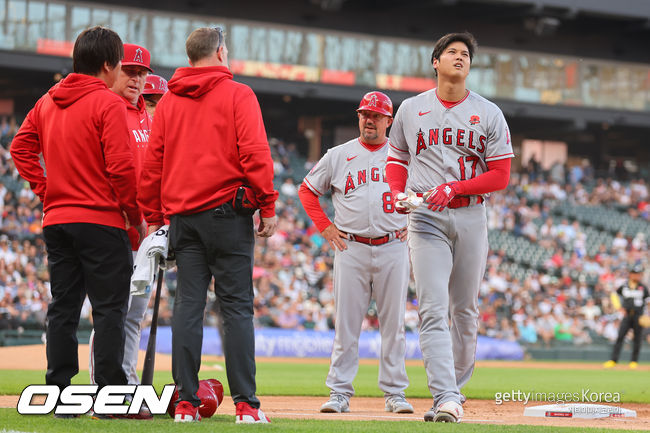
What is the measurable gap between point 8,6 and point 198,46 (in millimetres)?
20850

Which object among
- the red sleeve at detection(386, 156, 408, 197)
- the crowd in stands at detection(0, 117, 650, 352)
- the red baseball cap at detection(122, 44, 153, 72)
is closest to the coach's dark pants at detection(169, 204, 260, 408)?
the red sleeve at detection(386, 156, 408, 197)

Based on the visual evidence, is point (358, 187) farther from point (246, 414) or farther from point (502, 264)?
point (502, 264)

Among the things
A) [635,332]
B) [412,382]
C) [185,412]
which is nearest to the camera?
[185,412]

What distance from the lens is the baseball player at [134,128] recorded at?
591 centimetres

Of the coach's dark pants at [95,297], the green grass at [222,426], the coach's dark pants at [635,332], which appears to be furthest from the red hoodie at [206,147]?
the coach's dark pants at [635,332]

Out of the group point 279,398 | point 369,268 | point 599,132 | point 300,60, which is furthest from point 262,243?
point 599,132

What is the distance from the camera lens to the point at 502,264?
25969 mm

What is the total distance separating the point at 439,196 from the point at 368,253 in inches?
66.9

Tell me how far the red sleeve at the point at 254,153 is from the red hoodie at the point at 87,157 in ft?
2.19

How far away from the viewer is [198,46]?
17.0 feet

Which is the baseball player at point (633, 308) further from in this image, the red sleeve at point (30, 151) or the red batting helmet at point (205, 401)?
the red sleeve at point (30, 151)

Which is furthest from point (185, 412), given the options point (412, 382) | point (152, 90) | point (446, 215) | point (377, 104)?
point (412, 382)

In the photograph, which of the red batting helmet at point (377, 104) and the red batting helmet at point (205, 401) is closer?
the red batting helmet at point (205, 401)

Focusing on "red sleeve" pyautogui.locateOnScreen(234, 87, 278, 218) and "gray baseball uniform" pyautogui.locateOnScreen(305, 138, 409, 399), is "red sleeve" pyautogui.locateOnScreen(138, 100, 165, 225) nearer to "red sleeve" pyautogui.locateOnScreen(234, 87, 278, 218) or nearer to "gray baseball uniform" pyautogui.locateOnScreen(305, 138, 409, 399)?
"red sleeve" pyautogui.locateOnScreen(234, 87, 278, 218)
